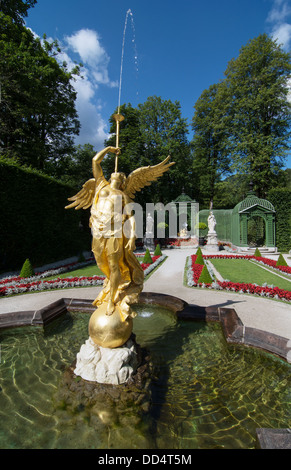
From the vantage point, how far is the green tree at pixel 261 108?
23612 mm

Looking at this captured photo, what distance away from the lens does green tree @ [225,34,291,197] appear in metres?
23.6

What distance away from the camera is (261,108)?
81.0 feet

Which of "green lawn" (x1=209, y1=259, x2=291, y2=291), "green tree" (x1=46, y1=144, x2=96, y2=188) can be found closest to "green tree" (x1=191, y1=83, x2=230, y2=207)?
"green tree" (x1=46, y1=144, x2=96, y2=188)

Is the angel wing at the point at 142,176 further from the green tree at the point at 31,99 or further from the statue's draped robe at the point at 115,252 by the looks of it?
the green tree at the point at 31,99

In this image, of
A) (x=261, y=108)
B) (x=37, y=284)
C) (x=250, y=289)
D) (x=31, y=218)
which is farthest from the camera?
(x=261, y=108)

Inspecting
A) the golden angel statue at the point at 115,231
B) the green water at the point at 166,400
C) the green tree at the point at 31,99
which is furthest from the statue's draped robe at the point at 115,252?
the green tree at the point at 31,99

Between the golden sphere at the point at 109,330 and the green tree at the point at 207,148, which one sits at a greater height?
the green tree at the point at 207,148

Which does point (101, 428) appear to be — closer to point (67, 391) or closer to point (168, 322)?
point (67, 391)

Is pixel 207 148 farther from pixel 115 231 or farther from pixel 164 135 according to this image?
pixel 115 231

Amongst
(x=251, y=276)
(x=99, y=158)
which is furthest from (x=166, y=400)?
(x=251, y=276)

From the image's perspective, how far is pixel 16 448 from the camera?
2.26 metres

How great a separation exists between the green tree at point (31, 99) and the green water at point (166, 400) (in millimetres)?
15852

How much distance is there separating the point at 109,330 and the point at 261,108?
29051mm

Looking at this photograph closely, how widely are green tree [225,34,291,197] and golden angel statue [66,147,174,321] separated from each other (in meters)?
24.3
